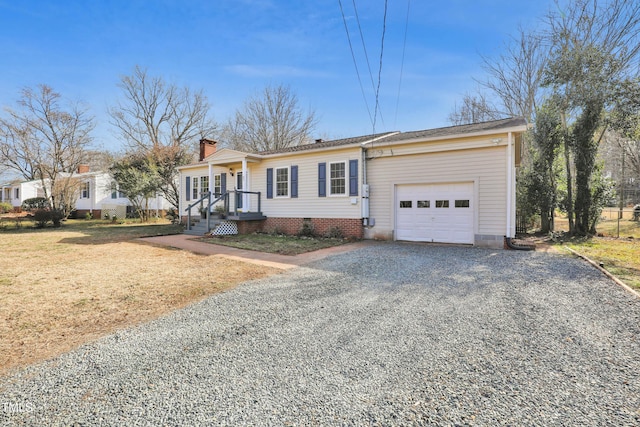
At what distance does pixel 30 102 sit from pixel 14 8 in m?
13.5

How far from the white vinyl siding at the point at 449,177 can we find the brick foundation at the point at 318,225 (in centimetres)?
72

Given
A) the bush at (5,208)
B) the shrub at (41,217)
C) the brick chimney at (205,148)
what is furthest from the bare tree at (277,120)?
the bush at (5,208)

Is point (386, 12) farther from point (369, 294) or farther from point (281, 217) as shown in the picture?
point (281, 217)

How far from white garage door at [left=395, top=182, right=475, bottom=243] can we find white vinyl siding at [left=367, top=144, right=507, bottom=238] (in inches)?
10.2

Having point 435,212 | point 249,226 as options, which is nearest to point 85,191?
point 249,226

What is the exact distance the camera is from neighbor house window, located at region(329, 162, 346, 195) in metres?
12.2

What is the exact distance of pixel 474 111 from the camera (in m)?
24.0

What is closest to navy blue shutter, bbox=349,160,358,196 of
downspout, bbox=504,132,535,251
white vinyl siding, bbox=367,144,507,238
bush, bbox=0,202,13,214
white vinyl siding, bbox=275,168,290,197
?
white vinyl siding, bbox=367,144,507,238

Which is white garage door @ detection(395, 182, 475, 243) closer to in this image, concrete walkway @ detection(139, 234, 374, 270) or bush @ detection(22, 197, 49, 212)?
concrete walkway @ detection(139, 234, 374, 270)

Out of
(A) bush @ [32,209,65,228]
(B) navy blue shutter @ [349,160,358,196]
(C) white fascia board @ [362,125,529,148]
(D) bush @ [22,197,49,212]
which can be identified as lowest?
(A) bush @ [32,209,65,228]

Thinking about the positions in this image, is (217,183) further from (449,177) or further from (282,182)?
(449,177)

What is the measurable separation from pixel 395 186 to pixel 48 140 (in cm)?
2208

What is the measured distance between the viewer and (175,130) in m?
29.4

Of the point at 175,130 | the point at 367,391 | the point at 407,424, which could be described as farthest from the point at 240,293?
the point at 175,130
